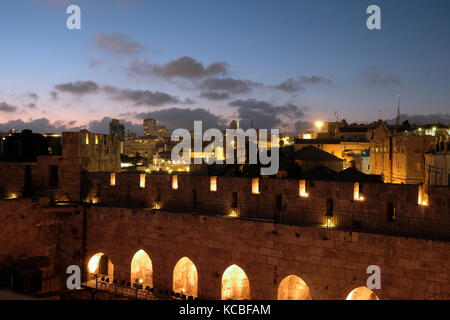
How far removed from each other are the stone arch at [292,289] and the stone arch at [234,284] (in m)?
1.63

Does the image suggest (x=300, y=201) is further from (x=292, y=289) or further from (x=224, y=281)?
(x=224, y=281)

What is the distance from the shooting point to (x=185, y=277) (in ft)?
47.6

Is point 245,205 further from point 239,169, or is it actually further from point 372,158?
point 372,158

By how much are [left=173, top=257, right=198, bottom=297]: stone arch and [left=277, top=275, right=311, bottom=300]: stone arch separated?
376 cm

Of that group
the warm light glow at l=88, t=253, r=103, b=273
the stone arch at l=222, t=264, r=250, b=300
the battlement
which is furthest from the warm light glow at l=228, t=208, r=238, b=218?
the warm light glow at l=88, t=253, r=103, b=273

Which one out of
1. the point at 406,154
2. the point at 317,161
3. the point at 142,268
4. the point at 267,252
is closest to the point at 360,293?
the point at 267,252

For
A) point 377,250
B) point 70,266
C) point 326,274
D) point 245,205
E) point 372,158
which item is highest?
point 372,158

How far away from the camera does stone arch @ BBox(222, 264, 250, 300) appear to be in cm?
1323

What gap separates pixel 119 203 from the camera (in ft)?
54.6

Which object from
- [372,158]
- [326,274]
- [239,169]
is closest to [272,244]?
[326,274]

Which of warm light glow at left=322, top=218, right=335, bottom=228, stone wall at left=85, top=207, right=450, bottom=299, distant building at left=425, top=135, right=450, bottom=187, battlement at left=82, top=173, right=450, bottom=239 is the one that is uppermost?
distant building at left=425, top=135, right=450, bottom=187

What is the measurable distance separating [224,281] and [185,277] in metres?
→ 2.03

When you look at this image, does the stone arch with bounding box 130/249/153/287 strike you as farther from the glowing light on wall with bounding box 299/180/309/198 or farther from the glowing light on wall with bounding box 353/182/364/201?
the glowing light on wall with bounding box 353/182/364/201
